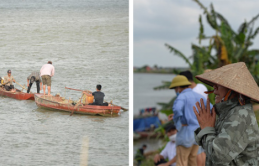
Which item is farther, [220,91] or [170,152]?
[170,152]

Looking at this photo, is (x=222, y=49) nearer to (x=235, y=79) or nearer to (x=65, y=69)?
(x=65, y=69)

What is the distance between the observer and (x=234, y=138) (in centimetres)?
188

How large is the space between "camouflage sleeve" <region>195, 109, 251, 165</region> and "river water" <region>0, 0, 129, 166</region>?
2.18 metres

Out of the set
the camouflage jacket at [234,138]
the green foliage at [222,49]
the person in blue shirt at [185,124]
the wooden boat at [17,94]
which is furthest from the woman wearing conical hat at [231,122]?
the green foliage at [222,49]

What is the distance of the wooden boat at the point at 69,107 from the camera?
4160mm

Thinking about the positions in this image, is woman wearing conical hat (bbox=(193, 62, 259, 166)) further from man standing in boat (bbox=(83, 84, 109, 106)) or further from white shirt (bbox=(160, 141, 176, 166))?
white shirt (bbox=(160, 141, 176, 166))

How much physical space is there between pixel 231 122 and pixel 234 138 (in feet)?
0.27

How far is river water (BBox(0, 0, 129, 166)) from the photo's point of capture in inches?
157

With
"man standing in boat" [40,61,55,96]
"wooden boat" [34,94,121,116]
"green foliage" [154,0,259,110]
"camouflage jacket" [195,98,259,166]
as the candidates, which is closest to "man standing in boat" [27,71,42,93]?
"man standing in boat" [40,61,55,96]

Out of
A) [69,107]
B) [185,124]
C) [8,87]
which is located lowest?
[185,124]

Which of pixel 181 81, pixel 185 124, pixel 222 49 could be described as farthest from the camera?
pixel 222 49

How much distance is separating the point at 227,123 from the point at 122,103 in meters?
2.30

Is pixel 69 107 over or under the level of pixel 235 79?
under

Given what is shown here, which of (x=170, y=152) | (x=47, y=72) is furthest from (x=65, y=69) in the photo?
(x=170, y=152)
